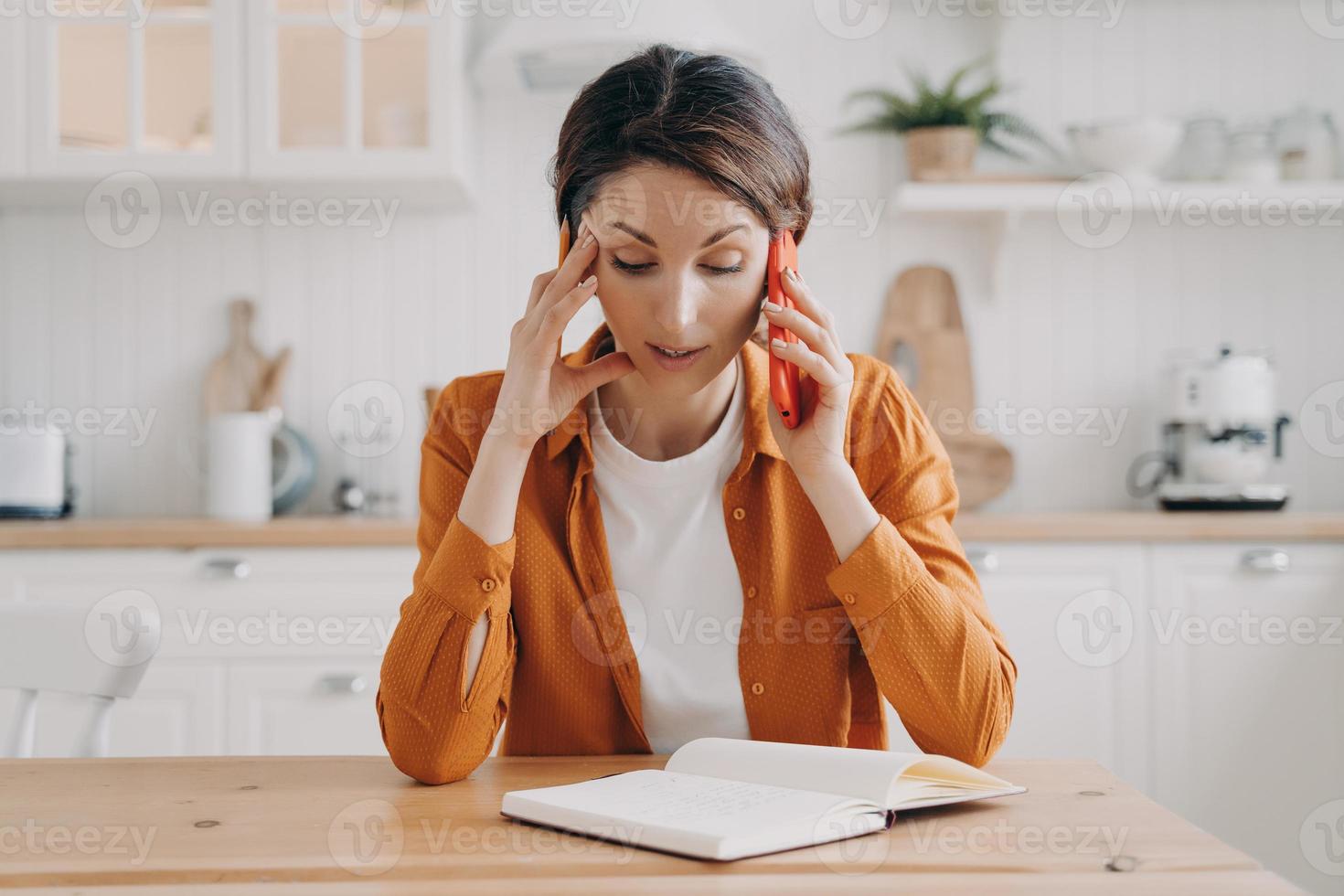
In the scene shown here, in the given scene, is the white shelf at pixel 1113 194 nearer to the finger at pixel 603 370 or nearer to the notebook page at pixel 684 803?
the finger at pixel 603 370

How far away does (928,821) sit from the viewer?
86cm

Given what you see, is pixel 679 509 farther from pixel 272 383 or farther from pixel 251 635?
pixel 272 383

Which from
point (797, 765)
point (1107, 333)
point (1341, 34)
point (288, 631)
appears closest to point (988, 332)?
point (1107, 333)

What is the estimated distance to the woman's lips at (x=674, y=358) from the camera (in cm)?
124

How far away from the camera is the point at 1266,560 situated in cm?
237

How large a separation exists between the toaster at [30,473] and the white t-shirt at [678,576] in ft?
5.86

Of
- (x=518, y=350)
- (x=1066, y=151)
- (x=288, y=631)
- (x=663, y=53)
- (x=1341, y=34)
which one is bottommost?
(x=288, y=631)

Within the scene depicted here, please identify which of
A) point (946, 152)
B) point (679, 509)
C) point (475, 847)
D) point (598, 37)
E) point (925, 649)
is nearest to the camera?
point (475, 847)

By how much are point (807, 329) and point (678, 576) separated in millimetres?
320

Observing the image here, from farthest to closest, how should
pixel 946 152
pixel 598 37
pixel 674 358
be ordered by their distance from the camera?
pixel 946 152
pixel 598 37
pixel 674 358

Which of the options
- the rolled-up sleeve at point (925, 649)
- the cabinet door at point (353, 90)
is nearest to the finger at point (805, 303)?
the rolled-up sleeve at point (925, 649)

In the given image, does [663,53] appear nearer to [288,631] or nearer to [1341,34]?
[288,631]

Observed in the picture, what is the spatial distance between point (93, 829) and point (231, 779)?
155 mm

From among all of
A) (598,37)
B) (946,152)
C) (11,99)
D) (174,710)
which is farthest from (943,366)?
(11,99)
